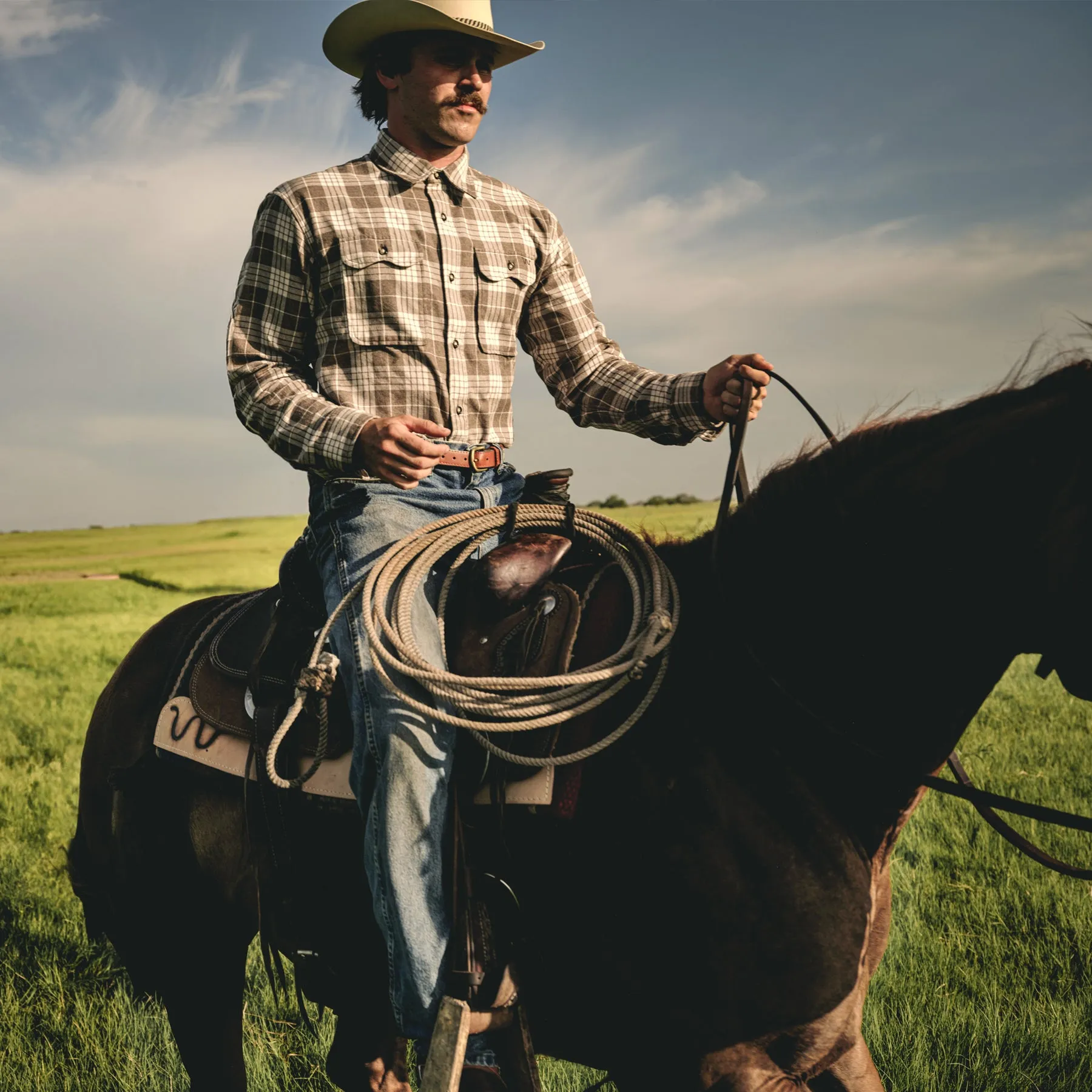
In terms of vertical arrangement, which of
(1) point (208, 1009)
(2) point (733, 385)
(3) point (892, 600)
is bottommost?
(1) point (208, 1009)

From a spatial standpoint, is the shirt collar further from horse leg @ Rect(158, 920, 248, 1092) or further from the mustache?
horse leg @ Rect(158, 920, 248, 1092)

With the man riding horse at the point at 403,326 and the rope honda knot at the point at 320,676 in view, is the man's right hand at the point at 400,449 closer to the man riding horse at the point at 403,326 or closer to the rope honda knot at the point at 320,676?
the man riding horse at the point at 403,326

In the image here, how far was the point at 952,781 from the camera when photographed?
2162 mm

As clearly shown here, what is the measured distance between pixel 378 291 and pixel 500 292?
465mm

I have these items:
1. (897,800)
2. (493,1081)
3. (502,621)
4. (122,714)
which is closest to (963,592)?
(897,800)

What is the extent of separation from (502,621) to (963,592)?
1.19m

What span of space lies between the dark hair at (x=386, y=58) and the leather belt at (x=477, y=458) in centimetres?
136

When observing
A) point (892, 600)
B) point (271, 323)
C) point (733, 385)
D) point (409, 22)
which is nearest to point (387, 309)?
point (271, 323)

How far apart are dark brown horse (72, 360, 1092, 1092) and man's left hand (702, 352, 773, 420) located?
1.79ft

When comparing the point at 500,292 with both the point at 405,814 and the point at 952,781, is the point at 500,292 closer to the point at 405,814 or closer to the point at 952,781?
the point at 405,814

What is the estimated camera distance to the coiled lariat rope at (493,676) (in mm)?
2256

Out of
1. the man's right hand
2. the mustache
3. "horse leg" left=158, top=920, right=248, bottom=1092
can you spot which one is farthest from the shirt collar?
"horse leg" left=158, top=920, right=248, bottom=1092

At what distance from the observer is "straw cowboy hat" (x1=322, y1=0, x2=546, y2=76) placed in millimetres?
2957

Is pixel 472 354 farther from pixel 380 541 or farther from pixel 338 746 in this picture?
pixel 338 746
